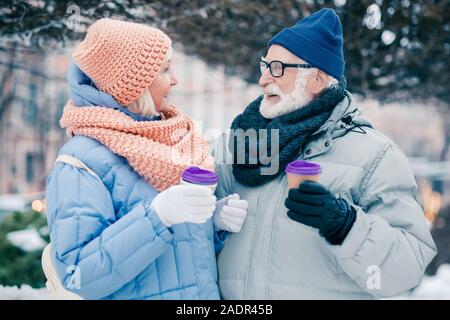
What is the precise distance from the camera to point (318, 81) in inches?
90.9

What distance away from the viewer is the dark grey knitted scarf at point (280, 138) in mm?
2121

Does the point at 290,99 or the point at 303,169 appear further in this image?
the point at 290,99

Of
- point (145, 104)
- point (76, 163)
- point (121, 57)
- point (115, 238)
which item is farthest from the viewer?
point (145, 104)

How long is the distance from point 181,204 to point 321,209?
0.47 metres

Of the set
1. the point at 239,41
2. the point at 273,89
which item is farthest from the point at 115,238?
the point at 239,41

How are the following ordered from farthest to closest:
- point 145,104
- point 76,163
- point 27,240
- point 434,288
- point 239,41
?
point 434,288
point 27,240
point 239,41
point 145,104
point 76,163

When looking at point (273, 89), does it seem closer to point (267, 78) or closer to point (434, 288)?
point (267, 78)

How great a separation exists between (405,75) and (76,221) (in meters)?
4.16

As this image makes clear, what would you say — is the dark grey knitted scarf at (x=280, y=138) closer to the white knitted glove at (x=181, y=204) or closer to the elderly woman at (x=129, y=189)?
the elderly woman at (x=129, y=189)

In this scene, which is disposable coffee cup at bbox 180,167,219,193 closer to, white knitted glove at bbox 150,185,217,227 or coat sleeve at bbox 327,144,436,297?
white knitted glove at bbox 150,185,217,227

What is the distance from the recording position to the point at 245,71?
Answer: 18.1ft

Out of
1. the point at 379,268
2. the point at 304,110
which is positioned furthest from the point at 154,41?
the point at 379,268

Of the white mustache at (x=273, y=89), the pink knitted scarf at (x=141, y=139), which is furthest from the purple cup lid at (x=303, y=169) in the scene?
the white mustache at (x=273, y=89)
